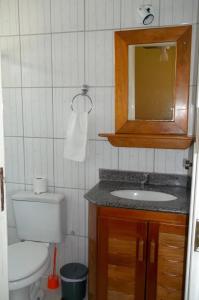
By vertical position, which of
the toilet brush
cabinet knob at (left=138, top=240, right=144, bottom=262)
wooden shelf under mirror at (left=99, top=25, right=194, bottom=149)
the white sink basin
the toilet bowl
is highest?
wooden shelf under mirror at (left=99, top=25, right=194, bottom=149)

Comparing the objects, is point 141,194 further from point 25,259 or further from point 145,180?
point 25,259

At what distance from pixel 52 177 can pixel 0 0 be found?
1343mm

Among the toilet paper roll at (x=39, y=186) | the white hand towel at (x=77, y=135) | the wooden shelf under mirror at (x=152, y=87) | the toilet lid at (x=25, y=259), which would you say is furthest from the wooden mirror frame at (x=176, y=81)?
the toilet lid at (x=25, y=259)

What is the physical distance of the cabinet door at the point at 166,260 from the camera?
5.08ft

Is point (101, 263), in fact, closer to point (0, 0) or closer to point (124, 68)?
point (124, 68)

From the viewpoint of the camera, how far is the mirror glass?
5.98 ft

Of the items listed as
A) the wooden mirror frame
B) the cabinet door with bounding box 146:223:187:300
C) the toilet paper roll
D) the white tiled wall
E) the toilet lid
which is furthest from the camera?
the toilet paper roll

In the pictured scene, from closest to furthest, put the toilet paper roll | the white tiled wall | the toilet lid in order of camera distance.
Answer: the toilet lid, the white tiled wall, the toilet paper roll

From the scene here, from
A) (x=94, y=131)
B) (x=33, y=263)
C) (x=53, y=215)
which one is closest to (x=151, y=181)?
(x=94, y=131)

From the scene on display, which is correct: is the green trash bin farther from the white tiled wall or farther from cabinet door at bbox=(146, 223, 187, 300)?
cabinet door at bbox=(146, 223, 187, 300)

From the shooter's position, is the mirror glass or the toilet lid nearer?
the toilet lid

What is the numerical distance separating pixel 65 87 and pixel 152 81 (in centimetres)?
62

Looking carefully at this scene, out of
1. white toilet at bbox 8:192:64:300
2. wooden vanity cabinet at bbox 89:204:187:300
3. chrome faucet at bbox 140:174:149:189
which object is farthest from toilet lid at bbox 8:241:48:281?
chrome faucet at bbox 140:174:149:189

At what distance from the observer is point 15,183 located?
2.28 meters
